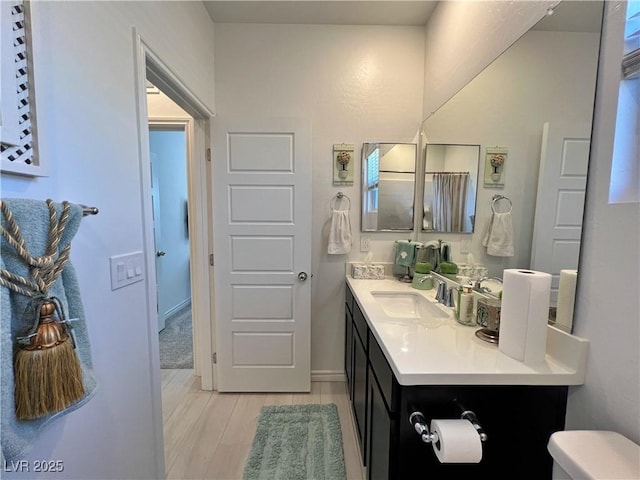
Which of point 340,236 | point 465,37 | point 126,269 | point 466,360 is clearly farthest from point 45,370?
point 465,37

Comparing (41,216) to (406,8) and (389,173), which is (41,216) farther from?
(406,8)

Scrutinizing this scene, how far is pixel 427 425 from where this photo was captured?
3.02 feet

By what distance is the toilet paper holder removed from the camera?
835 millimetres

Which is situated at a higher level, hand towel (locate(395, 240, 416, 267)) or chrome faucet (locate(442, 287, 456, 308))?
hand towel (locate(395, 240, 416, 267))

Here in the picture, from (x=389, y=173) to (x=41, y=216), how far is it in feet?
6.69

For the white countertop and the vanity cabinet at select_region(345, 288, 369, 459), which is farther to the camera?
the vanity cabinet at select_region(345, 288, 369, 459)

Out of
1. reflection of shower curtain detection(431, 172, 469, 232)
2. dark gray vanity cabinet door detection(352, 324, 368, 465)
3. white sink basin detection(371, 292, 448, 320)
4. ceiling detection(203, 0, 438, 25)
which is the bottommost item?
dark gray vanity cabinet door detection(352, 324, 368, 465)

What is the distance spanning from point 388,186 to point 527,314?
4.84 ft

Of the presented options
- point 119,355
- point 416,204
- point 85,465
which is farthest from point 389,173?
point 85,465

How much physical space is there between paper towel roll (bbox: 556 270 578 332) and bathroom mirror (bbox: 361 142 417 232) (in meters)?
1.36

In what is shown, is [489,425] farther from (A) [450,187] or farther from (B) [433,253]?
(A) [450,187]

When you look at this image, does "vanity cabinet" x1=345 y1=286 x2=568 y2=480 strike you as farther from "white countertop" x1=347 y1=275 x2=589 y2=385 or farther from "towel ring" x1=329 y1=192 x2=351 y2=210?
"towel ring" x1=329 y1=192 x2=351 y2=210

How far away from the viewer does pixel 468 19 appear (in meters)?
1.56

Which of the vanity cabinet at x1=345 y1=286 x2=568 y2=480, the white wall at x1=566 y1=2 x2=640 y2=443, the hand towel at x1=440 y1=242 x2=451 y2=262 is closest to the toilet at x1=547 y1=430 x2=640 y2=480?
the white wall at x1=566 y1=2 x2=640 y2=443
